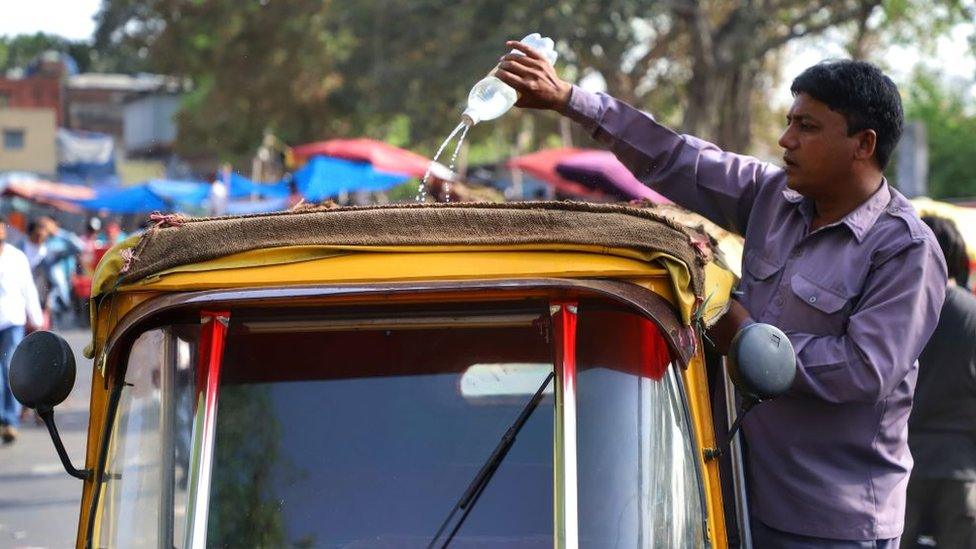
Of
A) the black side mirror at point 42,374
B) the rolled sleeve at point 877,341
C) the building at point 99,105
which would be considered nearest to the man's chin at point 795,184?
the rolled sleeve at point 877,341

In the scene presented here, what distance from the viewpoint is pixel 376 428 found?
9.64 ft

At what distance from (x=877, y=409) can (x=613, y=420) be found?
754mm

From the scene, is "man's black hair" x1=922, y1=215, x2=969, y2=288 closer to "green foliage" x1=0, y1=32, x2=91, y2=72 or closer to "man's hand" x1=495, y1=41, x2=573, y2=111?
"man's hand" x1=495, y1=41, x2=573, y2=111

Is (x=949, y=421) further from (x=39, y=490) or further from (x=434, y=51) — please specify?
(x=434, y=51)

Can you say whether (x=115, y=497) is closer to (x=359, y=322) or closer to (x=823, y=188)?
(x=359, y=322)

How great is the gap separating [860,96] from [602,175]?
1161cm

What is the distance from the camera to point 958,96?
4178 centimetres

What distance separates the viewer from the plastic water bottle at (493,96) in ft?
12.1

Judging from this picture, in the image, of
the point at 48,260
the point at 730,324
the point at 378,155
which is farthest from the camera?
the point at 48,260

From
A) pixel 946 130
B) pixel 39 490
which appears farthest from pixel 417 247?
pixel 946 130

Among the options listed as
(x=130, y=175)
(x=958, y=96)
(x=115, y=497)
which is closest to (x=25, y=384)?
(x=115, y=497)

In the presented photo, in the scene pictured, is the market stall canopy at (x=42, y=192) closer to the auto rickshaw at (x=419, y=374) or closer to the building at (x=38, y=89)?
the auto rickshaw at (x=419, y=374)

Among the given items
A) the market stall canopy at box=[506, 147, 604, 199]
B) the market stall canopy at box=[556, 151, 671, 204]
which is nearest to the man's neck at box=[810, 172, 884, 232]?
the market stall canopy at box=[556, 151, 671, 204]

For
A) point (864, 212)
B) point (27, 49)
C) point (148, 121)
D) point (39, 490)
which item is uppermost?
point (27, 49)
